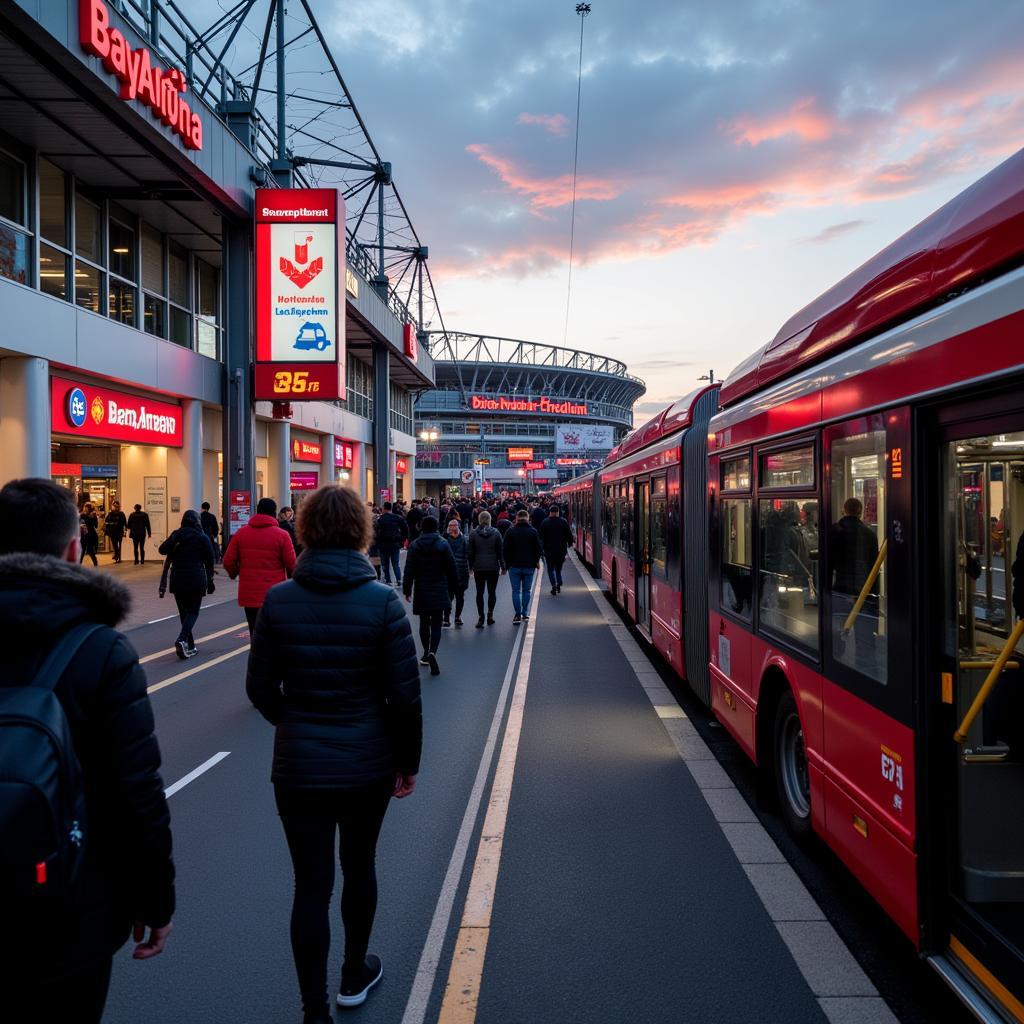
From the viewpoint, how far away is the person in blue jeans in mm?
14766

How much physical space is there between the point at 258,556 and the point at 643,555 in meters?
5.24

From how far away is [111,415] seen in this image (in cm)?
2038

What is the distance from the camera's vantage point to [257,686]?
10.5 ft

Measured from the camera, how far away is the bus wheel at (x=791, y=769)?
16.5ft

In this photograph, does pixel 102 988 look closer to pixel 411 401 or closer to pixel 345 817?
pixel 345 817

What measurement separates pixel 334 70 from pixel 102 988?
33.8 meters

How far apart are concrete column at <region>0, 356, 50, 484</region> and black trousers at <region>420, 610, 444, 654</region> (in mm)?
10294

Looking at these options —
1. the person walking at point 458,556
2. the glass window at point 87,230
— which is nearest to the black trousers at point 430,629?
the person walking at point 458,556

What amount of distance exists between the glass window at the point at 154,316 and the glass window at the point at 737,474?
A: 65.4 ft

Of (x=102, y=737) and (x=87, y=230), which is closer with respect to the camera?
(x=102, y=737)

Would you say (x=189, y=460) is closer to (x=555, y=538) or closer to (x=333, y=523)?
(x=555, y=538)

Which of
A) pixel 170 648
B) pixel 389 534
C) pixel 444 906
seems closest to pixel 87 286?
pixel 389 534

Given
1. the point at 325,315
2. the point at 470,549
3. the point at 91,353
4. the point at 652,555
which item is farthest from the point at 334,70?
the point at 652,555

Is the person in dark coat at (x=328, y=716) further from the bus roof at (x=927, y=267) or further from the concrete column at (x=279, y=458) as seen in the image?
the concrete column at (x=279, y=458)
